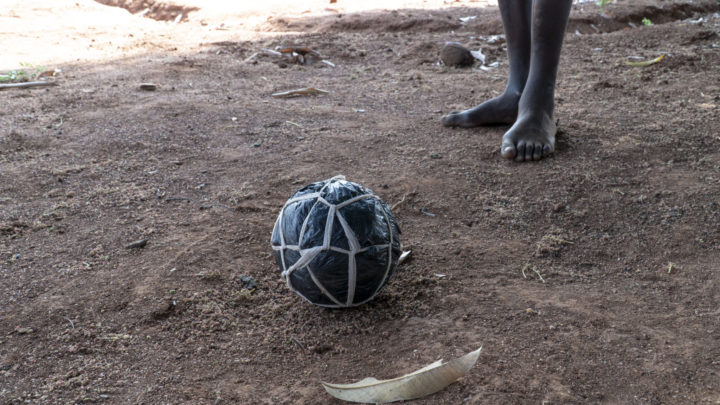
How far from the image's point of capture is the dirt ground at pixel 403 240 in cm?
176

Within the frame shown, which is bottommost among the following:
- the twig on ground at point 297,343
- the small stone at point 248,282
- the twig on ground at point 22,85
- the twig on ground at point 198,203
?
the twig on ground at point 297,343

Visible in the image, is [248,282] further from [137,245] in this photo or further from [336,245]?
[137,245]

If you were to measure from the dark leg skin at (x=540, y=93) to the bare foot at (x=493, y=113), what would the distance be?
0.82ft

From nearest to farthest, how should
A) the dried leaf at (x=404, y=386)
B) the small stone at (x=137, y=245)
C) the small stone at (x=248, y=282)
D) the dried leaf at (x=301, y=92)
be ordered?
the dried leaf at (x=404, y=386) < the small stone at (x=248, y=282) < the small stone at (x=137, y=245) < the dried leaf at (x=301, y=92)

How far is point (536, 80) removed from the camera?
350 cm

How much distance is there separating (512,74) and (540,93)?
502mm

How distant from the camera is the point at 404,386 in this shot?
1636mm

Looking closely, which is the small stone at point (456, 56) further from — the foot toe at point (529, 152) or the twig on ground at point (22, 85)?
the twig on ground at point (22, 85)

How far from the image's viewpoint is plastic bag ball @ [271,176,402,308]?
6.31 feet

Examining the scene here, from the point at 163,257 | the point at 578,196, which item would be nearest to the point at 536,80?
the point at 578,196

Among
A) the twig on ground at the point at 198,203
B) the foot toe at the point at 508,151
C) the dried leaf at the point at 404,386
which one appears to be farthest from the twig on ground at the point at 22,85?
the dried leaf at the point at 404,386

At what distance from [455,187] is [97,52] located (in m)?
5.53

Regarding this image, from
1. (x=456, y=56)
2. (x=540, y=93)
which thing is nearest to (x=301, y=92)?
(x=456, y=56)

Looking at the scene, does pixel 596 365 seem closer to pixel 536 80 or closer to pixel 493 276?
pixel 493 276
